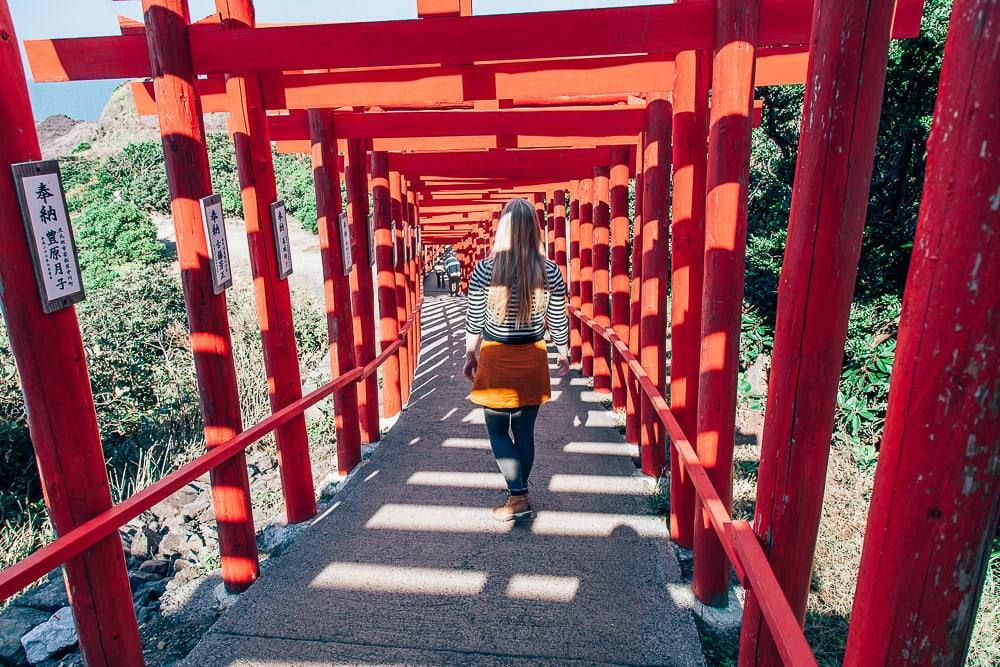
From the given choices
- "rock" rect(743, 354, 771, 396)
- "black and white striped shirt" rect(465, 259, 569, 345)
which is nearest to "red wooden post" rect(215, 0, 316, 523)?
"black and white striped shirt" rect(465, 259, 569, 345)

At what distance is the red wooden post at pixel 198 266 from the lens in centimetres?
315

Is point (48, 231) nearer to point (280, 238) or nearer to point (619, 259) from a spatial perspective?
point (280, 238)

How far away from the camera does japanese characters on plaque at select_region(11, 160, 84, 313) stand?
224 cm

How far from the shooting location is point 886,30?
159cm

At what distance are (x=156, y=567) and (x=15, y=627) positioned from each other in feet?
2.89

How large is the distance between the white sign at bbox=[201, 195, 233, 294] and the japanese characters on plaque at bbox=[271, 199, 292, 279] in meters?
0.59

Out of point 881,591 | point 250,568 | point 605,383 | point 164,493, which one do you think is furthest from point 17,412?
point 881,591

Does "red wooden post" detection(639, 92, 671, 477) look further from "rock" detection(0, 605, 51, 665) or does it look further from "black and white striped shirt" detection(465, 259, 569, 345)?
"rock" detection(0, 605, 51, 665)

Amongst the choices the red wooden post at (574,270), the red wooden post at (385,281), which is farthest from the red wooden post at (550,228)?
the red wooden post at (385,281)

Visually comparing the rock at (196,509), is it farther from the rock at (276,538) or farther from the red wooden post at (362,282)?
the rock at (276,538)

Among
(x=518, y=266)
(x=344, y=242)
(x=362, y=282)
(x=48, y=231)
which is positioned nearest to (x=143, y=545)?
(x=362, y=282)

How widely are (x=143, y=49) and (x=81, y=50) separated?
366 mm

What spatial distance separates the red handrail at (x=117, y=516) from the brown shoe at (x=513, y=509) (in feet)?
4.57

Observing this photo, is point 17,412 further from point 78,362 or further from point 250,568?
point 78,362
